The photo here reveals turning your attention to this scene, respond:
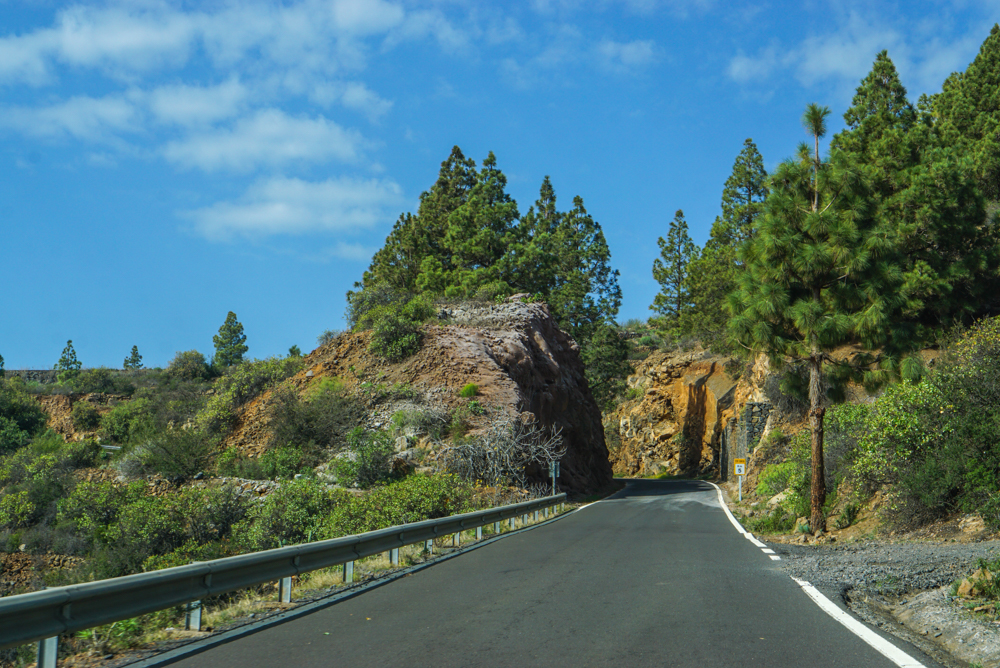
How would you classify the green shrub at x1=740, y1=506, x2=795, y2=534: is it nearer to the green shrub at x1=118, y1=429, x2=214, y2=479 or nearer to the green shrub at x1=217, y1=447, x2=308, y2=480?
the green shrub at x1=217, y1=447, x2=308, y2=480

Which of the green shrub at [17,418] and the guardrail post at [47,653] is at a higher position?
the green shrub at [17,418]

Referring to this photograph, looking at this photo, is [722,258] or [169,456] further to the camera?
[722,258]

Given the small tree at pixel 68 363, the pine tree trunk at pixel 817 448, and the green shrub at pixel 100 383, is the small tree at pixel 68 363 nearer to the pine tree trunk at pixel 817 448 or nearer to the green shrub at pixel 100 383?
the green shrub at pixel 100 383

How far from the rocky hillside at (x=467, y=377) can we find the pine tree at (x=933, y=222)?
55.8ft

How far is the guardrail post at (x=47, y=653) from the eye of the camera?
199 inches

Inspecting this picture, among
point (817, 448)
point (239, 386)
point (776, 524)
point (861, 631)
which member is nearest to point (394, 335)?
point (239, 386)

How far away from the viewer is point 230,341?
81.4 meters

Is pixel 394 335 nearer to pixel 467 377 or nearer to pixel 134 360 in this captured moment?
pixel 467 377

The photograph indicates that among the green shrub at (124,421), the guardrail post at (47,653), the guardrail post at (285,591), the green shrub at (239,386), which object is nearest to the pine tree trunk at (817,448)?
the guardrail post at (285,591)

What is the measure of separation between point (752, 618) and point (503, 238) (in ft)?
139

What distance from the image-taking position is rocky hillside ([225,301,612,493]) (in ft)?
106

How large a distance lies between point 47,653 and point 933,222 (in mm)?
32887

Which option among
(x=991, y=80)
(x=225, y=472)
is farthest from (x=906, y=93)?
(x=225, y=472)

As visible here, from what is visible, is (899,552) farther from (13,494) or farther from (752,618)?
(13,494)
